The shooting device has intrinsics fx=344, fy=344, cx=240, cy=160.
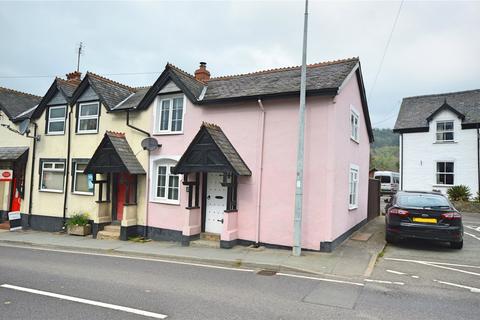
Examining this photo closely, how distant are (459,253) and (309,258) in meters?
4.54

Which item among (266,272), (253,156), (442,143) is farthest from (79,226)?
(442,143)

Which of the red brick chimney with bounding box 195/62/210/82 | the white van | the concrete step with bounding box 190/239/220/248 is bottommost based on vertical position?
the concrete step with bounding box 190/239/220/248

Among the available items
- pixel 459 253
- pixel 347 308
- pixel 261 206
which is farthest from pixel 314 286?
pixel 459 253

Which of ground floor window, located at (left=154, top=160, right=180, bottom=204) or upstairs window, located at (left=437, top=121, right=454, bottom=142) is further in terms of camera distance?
upstairs window, located at (left=437, top=121, right=454, bottom=142)

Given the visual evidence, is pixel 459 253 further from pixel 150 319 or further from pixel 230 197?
pixel 150 319

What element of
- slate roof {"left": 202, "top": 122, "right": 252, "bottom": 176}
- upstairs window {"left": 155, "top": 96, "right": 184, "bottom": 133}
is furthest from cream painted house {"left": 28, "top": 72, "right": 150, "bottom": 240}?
slate roof {"left": 202, "top": 122, "right": 252, "bottom": 176}

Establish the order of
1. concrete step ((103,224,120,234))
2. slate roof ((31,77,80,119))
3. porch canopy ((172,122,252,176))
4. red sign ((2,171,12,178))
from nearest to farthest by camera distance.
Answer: porch canopy ((172,122,252,176)), concrete step ((103,224,120,234)), slate roof ((31,77,80,119)), red sign ((2,171,12,178))

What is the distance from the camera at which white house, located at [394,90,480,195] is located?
23062 mm

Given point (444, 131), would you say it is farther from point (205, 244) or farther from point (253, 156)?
point (205, 244)

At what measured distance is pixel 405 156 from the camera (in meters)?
25.8

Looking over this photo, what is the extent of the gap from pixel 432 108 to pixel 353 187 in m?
16.9

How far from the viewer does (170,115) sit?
13422 mm

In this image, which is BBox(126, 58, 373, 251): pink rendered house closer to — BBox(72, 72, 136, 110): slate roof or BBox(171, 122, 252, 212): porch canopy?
BBox(171, 122, 252, 212): porch canopy

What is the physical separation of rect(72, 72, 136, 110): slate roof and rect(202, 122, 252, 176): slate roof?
210 inches
